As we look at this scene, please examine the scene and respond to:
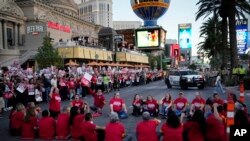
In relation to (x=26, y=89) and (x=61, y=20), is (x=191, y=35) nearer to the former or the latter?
(x=61, y=20)

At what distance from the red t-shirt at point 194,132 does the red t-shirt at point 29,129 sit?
18.1 ft

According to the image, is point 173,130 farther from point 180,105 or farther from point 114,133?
point 180,105

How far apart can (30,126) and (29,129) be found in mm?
104

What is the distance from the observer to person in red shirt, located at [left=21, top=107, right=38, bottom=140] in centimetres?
1268

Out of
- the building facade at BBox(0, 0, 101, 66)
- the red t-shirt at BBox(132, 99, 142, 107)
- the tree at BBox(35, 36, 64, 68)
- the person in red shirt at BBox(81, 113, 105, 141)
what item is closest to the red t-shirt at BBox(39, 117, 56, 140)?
the person in red shirt at BBox(81, 113, 105, 141)

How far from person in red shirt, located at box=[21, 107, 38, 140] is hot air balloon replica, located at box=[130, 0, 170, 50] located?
2896 centimetres

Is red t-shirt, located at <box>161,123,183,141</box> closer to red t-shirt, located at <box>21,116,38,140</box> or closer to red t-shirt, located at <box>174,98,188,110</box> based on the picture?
red t-shirt, located at <box>21,116,38,140</box>

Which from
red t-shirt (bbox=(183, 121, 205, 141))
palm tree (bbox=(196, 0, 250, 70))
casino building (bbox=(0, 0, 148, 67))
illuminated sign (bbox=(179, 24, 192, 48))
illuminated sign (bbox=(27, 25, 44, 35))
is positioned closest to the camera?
red t-shirt (bbox=(183, 121, 205, 141))

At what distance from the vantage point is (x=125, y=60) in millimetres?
80500

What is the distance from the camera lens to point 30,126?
1270 centimetres

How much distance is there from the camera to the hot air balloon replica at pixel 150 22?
40.6m

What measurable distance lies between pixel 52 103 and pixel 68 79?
12.4 metres

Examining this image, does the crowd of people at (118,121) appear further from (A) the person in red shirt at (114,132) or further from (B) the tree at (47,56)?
(B) the tree at (47,56)

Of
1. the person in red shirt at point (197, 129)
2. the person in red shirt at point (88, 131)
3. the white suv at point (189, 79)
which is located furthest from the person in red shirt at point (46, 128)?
the white suv at point (189, 79)
